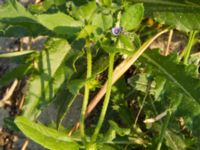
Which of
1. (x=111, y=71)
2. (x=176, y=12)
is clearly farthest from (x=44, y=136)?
(x=176, y=12)

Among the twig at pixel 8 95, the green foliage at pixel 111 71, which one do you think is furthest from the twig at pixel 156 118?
the twig at pixel 8 95

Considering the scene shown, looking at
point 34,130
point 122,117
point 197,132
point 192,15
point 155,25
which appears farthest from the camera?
point 155,25

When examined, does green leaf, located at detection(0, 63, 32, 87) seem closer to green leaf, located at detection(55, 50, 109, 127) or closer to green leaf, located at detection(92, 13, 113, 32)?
green leaf, located at detection(55, 50, 109, 127)

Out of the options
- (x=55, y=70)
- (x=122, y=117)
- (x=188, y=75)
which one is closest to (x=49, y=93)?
(x=55, y=70)

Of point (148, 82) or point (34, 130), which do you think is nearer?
point (34, 130)

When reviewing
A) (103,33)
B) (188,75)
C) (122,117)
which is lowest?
(122,117)

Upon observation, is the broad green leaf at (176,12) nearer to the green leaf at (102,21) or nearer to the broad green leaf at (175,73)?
the broad green leaf at (175,73)

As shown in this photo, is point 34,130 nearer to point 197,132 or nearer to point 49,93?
point 49,93

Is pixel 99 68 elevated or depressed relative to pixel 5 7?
depressed
